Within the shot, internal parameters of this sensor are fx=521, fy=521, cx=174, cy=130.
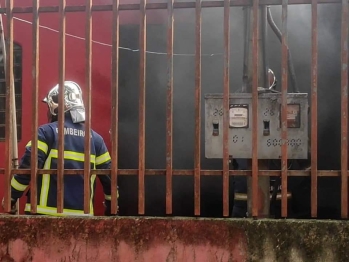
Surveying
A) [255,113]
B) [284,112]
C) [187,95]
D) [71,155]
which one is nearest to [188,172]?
[255,113]

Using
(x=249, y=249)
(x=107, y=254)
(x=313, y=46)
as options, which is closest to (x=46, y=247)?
(x=107, y=254)

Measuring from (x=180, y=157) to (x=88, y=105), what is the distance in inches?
77.1

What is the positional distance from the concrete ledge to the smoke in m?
1.74

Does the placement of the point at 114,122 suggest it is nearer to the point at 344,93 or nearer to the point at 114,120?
the point at 114,120

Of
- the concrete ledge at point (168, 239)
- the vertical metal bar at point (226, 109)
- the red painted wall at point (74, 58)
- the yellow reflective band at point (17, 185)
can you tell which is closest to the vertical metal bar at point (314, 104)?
the concrete ledge at point (168, 239)

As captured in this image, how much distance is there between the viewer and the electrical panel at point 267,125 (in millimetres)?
3631

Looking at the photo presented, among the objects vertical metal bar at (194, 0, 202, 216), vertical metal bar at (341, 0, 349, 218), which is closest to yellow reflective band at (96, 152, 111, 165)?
vertical metal bar at (194, 0, 202, 216)

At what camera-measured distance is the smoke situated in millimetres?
5168

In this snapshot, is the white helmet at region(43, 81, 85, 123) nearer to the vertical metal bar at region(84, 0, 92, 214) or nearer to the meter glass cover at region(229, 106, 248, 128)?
the vertical metal bar at region(84, 0, 92, 214)

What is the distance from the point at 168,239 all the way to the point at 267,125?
3.44 ft

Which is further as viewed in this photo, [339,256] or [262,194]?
[262,194]

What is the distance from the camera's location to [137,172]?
3631 mm

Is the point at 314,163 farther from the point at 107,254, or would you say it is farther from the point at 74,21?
the point at 74,21

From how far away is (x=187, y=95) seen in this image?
5.44m
